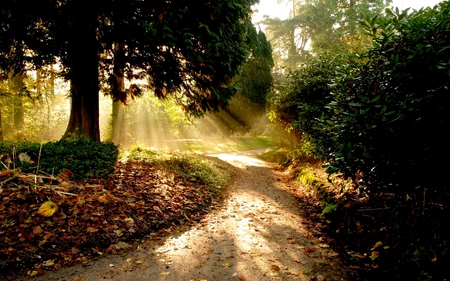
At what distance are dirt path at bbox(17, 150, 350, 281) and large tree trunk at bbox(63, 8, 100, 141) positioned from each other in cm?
482

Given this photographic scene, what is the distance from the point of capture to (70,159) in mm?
5598

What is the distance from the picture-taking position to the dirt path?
122 inches

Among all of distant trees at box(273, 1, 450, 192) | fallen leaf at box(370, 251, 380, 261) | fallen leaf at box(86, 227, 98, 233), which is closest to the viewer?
distant trees at box(273, 1, 450, 192)

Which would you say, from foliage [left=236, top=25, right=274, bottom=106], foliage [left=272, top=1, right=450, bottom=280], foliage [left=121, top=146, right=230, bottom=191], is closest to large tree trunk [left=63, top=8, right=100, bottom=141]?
foliage [left=121, top=146, right=230, bottom=191]

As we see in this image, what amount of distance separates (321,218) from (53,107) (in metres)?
25.6

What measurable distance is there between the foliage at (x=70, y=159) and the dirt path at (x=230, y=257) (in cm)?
243

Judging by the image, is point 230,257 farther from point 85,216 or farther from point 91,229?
point 85,216

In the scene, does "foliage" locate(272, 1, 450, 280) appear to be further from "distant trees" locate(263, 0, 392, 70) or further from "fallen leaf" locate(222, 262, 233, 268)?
"distant trees" locate(263, 0, 392, 70)

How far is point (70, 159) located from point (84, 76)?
239 cm

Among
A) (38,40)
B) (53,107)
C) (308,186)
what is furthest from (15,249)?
(53,107)

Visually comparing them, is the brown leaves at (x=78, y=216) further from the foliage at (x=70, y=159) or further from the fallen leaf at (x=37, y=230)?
the foliage at (x=70, y=159)

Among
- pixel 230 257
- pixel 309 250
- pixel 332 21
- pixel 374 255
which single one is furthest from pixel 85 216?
pixel 332 21

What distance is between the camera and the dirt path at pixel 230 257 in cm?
310

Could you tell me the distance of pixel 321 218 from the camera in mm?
5301
